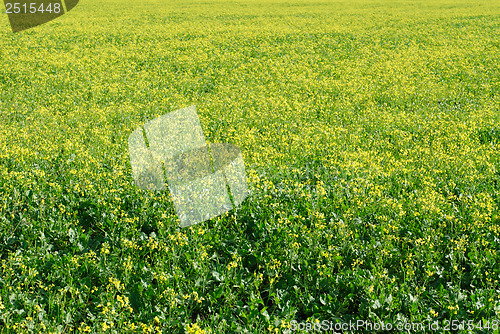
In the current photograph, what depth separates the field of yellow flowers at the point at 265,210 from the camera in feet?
13.8

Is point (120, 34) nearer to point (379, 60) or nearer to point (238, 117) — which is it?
point (379, 60)

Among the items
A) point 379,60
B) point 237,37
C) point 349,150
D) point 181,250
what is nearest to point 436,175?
point 349,150

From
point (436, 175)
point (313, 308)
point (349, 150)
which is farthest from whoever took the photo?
point (349, 150)

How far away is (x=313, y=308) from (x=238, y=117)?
6.47m

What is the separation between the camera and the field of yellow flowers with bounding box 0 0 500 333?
4219mm

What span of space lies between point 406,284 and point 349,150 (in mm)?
4024

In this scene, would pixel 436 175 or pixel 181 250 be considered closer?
pixel 181 250

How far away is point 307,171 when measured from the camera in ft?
23.5

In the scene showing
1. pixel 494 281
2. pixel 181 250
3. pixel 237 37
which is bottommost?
pixel 494 281

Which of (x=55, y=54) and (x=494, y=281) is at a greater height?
(x=55, y=54)

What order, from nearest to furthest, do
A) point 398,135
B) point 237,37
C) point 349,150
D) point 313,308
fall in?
1. point 313,308
2. point 349,150
3. point 398,135
4. point 237,37

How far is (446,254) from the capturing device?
16.2 ft

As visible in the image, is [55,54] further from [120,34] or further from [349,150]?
[349,150]

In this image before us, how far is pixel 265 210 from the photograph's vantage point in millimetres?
5848
